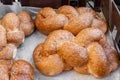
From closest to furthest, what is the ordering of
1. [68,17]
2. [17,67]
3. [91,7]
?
[17,67]
[68,17]
[91,7]

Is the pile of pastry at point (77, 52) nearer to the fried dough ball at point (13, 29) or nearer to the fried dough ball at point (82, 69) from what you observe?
the fried dough ball at point (82, 69)

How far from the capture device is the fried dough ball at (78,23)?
93 centimetres

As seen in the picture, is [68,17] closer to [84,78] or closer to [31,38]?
[31,38]

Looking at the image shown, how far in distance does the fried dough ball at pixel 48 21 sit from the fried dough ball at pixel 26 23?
0.03 metres

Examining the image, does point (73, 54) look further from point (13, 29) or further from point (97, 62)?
point (13, 29)

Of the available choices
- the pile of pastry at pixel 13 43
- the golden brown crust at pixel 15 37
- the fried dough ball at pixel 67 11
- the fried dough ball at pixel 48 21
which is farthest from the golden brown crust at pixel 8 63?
the fried dough ball at pixel 67 11

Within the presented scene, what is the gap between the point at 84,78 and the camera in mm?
835

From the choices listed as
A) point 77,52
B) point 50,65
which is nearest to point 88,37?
point 77,52

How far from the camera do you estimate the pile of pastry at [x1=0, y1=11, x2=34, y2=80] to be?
0.75 metres

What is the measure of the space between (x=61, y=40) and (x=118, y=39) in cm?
25

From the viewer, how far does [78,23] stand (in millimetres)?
933

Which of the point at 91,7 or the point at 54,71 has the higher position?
the point at 91,7

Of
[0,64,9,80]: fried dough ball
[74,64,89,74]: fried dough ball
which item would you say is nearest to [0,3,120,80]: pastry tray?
[74,64,89,74]: fried dough ball

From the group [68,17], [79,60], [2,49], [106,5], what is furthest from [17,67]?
[106,5]
